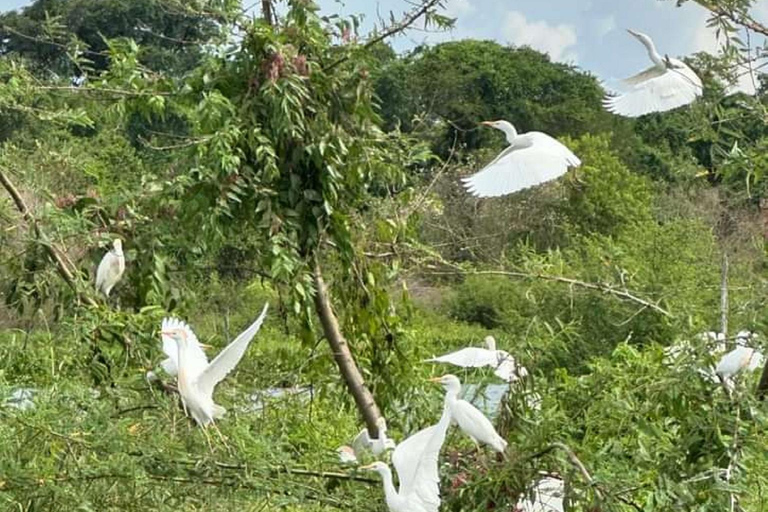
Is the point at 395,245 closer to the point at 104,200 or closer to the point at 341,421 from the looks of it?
the point at 104,200

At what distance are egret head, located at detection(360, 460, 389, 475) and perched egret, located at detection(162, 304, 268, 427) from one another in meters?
0.24

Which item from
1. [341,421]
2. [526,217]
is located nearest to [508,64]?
[526,217]

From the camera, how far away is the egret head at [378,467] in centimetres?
164

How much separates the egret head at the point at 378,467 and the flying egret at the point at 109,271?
85 cm

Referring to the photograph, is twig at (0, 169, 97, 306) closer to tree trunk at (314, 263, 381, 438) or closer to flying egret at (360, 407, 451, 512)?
tree trunk at (314, 263, 381, 438)

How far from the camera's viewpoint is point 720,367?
1.52 meters

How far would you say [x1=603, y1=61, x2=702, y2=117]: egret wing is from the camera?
1.95 m

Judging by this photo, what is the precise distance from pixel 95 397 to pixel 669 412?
86 centimetres

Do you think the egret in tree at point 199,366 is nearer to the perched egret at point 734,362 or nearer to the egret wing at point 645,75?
the perched egret at point 734,362

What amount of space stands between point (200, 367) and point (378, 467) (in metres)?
0.34

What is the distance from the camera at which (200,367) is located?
1.81 meters

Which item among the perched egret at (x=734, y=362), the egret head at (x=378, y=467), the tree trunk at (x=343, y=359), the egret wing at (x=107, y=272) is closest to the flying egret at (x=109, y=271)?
the egret wing at (x=107, y=272)

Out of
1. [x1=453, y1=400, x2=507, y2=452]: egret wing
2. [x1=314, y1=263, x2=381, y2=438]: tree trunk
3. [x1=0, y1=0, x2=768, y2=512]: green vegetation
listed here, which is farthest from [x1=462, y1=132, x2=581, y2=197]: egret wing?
[x1=453, y1=400, x2=507, y2=452]: egret wing

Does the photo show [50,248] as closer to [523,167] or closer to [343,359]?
[343,359]
